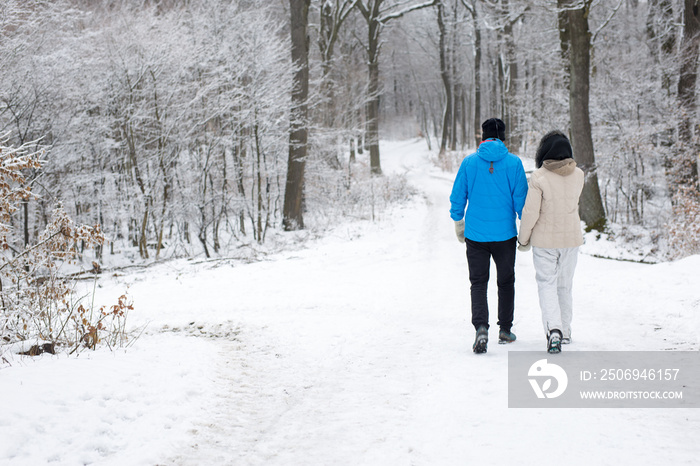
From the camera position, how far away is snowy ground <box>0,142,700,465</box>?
273 centimetres

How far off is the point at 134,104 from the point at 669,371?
1262 cm

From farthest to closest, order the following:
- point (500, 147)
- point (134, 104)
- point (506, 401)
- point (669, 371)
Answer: point (134, 104) < point (500, 147) < point (669, 371) < point (506, 401)

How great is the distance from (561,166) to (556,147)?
167 millimetres

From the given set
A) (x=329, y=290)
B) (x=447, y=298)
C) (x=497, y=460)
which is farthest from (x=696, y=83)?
(x=497, y=460)

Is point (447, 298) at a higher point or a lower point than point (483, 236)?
lower

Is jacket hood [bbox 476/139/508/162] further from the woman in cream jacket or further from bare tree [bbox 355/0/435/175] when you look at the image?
bare tree [bbox 355/0/435/175]

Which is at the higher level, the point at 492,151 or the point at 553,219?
the point at 492,151

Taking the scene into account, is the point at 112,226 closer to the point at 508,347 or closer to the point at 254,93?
the point at 254,93

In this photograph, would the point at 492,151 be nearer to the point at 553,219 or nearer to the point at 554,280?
the point at 553,219

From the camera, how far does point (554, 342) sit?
13.4ft

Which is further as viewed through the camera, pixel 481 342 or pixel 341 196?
pixel 341 196

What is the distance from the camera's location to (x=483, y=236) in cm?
430

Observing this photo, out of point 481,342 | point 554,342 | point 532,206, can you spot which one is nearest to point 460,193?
point 532,206

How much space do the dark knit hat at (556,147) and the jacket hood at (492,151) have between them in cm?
33
